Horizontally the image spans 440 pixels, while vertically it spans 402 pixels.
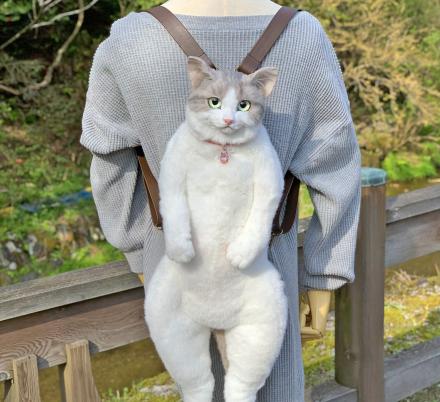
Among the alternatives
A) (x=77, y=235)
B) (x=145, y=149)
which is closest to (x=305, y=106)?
(x=145, y=149)

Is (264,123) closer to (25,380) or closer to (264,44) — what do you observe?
(264,44)

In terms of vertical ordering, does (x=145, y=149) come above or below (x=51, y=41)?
above

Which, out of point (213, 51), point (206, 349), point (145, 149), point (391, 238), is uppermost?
point (213, 51)

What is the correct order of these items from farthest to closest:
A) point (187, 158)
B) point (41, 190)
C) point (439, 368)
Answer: point (41, 190)
point (439, 368)
point (187, 158)

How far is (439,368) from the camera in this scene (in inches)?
96.6

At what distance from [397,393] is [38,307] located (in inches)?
57.6

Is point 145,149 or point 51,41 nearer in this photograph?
point 145,149

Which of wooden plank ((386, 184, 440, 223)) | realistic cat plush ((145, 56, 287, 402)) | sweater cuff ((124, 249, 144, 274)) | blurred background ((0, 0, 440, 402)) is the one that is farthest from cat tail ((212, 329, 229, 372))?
blurred background ((0, 0, 440, 402))

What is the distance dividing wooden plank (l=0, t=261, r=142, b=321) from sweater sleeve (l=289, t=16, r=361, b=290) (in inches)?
18.8

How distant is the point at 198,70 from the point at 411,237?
1471 millimetres

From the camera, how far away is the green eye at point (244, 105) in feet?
3.64

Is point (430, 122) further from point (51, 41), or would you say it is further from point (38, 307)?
point (38, 307)

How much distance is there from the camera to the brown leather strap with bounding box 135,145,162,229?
1328 millimetres

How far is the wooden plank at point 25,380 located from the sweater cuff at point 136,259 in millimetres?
316
